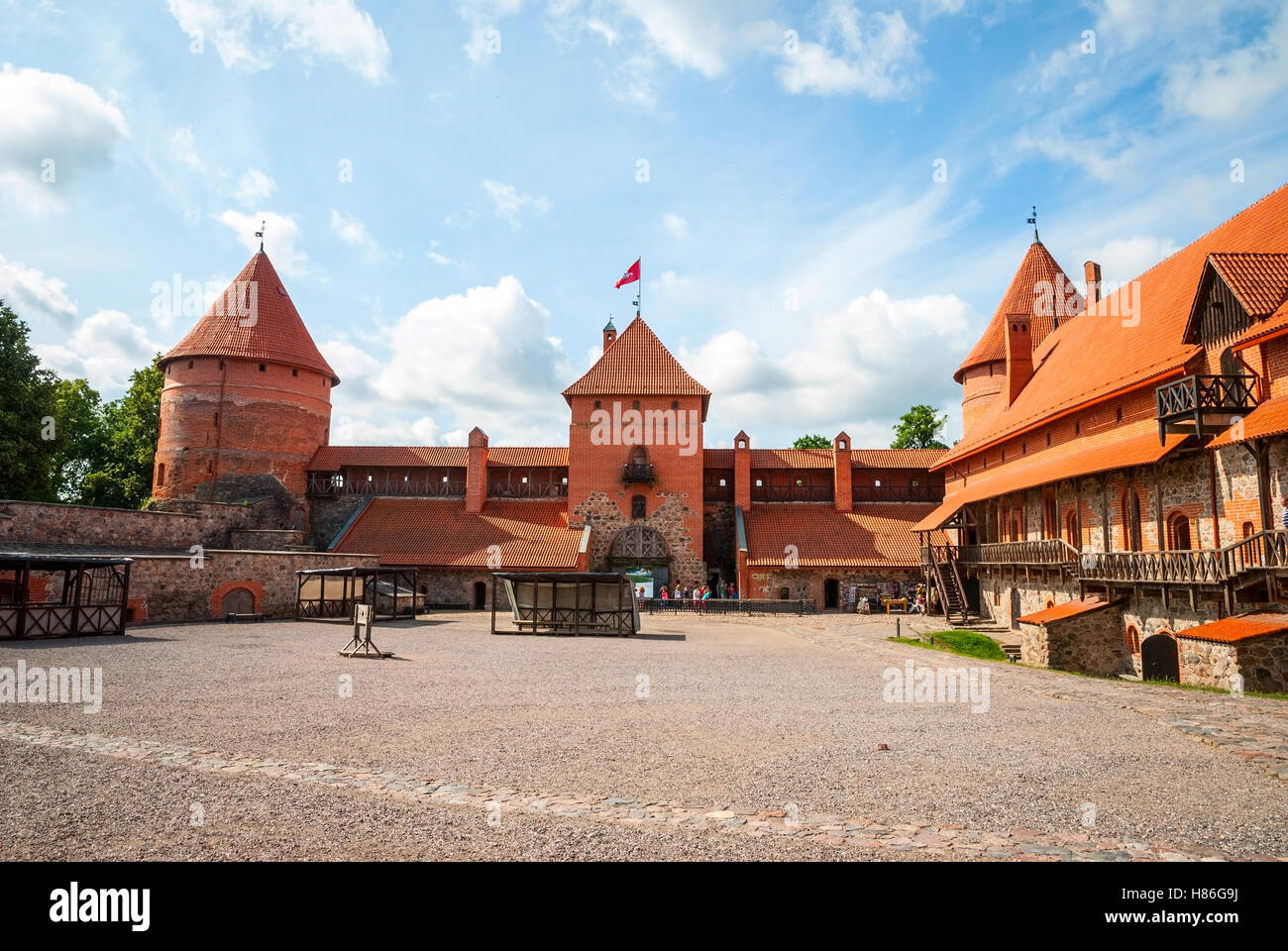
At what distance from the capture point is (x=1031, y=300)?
3450 cm

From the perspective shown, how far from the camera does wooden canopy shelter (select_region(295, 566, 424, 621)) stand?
25.2 metres

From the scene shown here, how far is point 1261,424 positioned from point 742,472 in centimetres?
2288

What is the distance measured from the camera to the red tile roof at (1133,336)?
17938 millimetres

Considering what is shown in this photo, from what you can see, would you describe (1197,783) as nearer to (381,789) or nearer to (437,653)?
(381,789)

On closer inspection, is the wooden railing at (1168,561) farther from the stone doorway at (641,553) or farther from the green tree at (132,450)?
the green tree at (132,450)

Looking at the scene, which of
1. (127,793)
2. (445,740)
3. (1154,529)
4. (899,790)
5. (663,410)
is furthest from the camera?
(663,410)

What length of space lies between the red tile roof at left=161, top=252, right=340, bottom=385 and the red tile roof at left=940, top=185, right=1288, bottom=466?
29.7 metres

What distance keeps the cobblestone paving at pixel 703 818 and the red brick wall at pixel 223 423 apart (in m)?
30.1

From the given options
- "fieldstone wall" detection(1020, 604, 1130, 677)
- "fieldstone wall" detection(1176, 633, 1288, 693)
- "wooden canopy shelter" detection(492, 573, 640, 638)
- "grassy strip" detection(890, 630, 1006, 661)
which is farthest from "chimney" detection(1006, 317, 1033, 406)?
"fieldstone wall" detection(1176, 633, 1288, 693)

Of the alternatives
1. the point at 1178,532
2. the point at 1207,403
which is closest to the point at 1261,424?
the point at 1207,403

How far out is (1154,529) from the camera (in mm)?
17422
